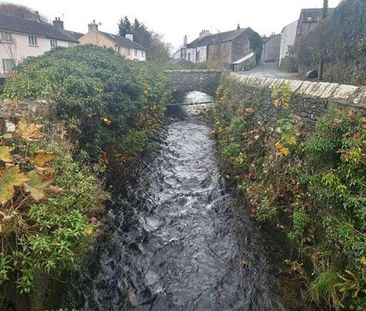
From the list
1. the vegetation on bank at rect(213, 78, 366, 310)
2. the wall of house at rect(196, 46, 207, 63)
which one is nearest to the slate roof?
the wall of house at rect(196, 46, 207, 63)

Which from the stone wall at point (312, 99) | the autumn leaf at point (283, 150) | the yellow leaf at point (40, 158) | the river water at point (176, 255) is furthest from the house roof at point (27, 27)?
the autumn leaf at point (283, 150)

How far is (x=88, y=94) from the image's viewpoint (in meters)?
10.4

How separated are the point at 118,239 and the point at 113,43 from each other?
3989 centimetres

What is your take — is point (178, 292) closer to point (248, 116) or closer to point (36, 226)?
point (36, 226)

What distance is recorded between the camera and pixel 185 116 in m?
23.0

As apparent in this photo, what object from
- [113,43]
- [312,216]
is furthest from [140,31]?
[312,216]

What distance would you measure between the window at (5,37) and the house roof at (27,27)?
0.46 meters

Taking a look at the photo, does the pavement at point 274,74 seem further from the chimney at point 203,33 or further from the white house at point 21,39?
the chimney at point 203,33

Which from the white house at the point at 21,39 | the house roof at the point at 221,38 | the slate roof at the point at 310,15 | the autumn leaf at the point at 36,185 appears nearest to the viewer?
the autumn leaf at the point at 36,185

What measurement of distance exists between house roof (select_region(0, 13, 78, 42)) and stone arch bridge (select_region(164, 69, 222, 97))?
15.6 metres

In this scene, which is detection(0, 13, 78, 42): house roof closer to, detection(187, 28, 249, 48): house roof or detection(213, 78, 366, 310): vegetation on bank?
detection(187, 28, 249, 48): house roof

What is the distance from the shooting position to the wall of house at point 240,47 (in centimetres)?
4494

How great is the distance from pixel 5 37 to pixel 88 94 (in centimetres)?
2482

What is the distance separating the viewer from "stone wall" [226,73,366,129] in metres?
6.39
